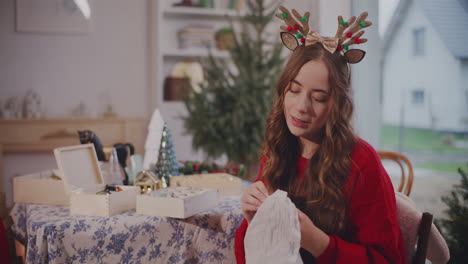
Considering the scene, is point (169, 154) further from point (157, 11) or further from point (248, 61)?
point (157, 11)

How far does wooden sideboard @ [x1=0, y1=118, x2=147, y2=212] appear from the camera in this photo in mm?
4180

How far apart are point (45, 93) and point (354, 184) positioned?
4177 millimetres

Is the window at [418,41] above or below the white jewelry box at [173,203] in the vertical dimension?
above

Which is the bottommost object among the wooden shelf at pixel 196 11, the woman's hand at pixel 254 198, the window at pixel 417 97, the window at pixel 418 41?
the woman's hand at pixel 254 198

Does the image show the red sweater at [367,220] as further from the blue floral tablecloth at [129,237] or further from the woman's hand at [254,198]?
the blue floral tablecloth at [129,237]

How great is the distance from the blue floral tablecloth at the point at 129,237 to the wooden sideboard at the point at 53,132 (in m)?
2.82

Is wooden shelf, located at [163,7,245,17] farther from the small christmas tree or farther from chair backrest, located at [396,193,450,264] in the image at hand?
chair backrest, located at [396,193,450,264]

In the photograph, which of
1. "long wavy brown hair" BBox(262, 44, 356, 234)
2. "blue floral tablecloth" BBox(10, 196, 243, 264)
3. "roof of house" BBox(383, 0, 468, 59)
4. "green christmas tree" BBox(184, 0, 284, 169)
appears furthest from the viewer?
"green christmas tree" BBox(184, 0, 284, 169)

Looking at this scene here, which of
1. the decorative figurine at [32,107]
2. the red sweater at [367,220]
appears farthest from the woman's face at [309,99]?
the decorative figurine at [32,107]

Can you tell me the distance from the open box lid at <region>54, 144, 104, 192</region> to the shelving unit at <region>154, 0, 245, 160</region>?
2611mm

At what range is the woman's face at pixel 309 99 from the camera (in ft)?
3.60

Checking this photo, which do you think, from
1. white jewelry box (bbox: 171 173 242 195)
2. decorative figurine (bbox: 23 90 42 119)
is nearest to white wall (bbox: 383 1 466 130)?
white jewelry box (bbox: 171 173 242 195)

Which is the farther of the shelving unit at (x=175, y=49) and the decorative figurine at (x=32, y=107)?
the shelving unit at (x=175, y=49)

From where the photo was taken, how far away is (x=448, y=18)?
9.52 feet
